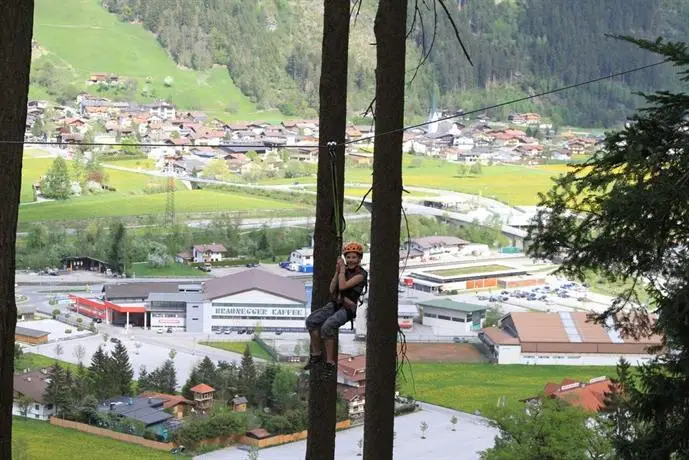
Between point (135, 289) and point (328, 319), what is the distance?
17.3m

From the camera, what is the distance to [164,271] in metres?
22.9

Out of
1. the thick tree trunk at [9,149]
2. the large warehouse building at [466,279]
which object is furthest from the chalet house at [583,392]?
the large warehouse building at [466,279]

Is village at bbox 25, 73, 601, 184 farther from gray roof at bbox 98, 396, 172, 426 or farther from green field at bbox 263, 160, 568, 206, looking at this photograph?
gray roof at bbox 98, 396, 172, 426

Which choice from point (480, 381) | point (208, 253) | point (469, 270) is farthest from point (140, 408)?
point (469, 270)

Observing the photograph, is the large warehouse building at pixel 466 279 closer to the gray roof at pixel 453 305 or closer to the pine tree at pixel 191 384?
the gray roof at pixel 453 305

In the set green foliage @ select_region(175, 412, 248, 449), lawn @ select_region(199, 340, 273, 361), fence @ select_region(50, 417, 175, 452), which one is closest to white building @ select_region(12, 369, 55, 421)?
fence @ select_region(50, 417, 175, 452)

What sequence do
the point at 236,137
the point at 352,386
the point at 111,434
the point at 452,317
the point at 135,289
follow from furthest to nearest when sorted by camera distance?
the point at 236,137 < the point at 135,289 < the point at 452,317 < the point at 352,386 < the point at 111,434

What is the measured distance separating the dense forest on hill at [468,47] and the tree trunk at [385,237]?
37328 millimetres

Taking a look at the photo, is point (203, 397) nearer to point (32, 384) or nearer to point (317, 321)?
point (32, 384)

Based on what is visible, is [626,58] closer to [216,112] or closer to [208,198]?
[216,112]

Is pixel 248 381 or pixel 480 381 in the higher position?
pixel 248 381

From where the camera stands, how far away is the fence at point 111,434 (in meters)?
10.2

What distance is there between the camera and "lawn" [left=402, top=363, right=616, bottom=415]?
42.1ft

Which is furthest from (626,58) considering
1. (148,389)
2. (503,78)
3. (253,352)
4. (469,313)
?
(148,389)
